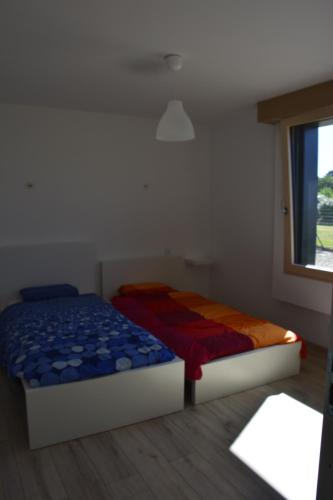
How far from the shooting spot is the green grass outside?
3.57 m

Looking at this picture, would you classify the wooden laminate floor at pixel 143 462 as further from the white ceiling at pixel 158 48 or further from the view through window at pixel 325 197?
the white ceiling at pixel 158 48

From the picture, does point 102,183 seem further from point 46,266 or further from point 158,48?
point 158,48

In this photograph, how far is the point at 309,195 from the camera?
3.76 meters

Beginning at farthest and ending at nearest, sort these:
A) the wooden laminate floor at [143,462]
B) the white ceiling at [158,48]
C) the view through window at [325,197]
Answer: the view through window at [325,197] < the white ceiling at [158,48] < the wooden laminate floor at [143,462]

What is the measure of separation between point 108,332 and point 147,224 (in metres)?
2.12

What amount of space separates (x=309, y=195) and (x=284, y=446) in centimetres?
227

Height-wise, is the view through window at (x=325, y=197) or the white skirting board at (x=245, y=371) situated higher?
the view through window at (x=325, y=197)

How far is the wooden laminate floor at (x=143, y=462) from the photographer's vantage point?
2.01m

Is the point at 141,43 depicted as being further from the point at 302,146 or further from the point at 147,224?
the point at 147,224

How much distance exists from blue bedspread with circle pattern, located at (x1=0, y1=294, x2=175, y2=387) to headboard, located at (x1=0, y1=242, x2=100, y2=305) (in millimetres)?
467

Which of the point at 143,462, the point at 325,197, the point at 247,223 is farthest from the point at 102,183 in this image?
the point at 143,462

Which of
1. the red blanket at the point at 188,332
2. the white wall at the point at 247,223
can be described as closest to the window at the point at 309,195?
the white wall at the point at 247,223

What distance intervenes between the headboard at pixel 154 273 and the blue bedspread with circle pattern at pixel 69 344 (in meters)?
0.92

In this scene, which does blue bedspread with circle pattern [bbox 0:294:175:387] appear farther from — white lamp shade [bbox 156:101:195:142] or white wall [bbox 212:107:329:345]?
white wall [bbox 212:107:329:345]
